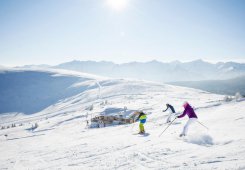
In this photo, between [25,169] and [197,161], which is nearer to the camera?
[197,161]

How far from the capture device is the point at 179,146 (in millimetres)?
10055

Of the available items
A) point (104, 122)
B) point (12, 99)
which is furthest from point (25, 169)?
point (12, 99)

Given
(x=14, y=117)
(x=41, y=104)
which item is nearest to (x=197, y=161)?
(x=14, y=117)

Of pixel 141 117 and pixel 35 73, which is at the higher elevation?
pixel 35 73

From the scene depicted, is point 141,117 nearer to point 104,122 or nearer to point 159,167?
point 159,167

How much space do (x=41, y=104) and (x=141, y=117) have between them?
114611 millimetres

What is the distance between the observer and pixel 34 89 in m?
144

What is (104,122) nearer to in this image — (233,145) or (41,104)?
(233,145)

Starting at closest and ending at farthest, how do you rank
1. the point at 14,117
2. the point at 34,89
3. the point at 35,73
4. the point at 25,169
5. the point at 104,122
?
the point at 25,169 → the point at 104,122 → the point at 14,117 → the point at 34,89 → the point at 35,73

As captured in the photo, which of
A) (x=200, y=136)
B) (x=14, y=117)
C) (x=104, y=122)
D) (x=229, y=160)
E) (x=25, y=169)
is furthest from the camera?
(x=14, y=117)

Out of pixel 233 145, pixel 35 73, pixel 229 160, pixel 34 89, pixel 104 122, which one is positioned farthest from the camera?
pixel 35 73

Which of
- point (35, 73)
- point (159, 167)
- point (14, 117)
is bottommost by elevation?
point (14, 117)

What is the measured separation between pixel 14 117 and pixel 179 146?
105 m

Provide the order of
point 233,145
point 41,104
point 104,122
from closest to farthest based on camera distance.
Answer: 1. point 233,145
2. point 104,122
3. point 41,104
